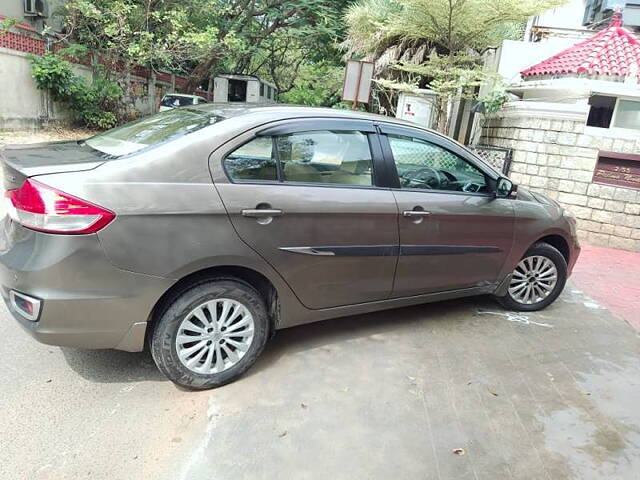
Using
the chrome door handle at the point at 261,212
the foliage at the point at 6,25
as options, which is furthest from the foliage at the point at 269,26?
the chrome door handle at the point at 261,212

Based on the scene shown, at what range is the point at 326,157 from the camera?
321 centimetres

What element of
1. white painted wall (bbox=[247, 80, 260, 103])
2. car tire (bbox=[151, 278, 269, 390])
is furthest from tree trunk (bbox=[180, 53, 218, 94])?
car tire (bbox=[151, 278, 269, 390])

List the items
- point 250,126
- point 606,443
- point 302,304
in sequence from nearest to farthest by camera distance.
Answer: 1. point 606,443
2. point 250,126
3. point 302,304

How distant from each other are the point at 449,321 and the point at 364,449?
6.38ft

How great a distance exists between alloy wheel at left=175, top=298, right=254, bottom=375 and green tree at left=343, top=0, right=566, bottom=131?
25.1ft

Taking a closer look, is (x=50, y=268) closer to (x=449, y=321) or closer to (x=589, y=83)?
(x=449, y=321)

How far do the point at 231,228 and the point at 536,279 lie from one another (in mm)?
3044

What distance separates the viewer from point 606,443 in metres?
2.71

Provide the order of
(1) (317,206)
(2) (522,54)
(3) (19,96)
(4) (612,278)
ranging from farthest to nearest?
1. (3) (19,96)
2. (2) (522,54)
3. (4) (612,278)
4. (1) (317,206)

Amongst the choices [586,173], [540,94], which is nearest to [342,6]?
[540,94]

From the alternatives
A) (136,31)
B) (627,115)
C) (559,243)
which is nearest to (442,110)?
(627,115)

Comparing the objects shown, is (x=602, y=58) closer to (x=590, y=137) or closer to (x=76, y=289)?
(x=590, y=137)

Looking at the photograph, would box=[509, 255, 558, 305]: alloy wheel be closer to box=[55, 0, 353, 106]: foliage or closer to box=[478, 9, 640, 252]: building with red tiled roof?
box=[478, 9, 640, 252]: building with red tiled roof

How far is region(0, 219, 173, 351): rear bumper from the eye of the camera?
7.93 ft
